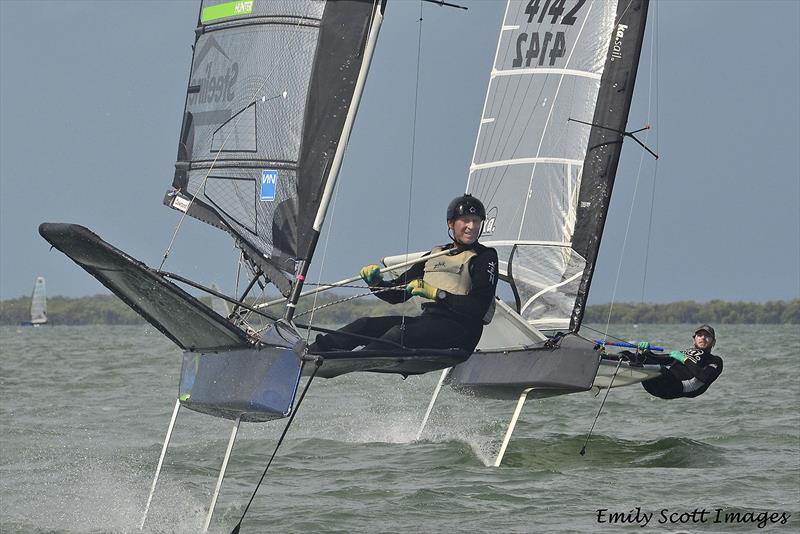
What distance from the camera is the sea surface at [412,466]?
7.09 metres

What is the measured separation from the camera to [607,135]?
37.1 ft

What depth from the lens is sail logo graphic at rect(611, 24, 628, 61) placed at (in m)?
11.4

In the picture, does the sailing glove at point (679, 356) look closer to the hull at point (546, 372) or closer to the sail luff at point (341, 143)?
the hull at point (546, 372)

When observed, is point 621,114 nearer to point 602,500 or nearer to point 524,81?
point 524,81

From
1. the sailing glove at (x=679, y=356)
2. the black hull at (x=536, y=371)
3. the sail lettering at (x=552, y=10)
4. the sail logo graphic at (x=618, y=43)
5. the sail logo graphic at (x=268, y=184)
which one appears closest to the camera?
the sail logo graphic at (x=268, y=184)

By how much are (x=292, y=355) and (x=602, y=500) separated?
257 cm

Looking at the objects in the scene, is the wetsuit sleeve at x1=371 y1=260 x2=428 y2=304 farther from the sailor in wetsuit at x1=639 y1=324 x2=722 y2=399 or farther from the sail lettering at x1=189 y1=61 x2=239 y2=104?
the sailor in wetsuit at x1=639 y1=324 x2=722 y2=399

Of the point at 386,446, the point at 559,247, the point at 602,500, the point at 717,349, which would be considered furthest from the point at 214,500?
the point at 717,349

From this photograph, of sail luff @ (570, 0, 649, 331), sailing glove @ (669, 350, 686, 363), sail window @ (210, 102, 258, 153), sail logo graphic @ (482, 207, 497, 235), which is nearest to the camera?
sail window @ (210, 102, 258, 153)

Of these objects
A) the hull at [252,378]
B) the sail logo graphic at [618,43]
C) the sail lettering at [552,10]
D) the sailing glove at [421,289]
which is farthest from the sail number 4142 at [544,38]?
the hull at [252,378]

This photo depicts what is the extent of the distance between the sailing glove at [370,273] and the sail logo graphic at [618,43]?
547 cm

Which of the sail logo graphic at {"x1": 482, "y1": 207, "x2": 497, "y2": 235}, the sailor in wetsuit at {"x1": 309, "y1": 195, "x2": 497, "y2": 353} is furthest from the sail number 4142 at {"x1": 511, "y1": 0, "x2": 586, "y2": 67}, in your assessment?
the sailor in wetsuit at {"x1": 309, "y1": 195, "x2": 497, "y2": 353}

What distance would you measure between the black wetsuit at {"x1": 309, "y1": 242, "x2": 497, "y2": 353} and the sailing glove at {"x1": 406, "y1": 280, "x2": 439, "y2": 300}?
0.15 feet

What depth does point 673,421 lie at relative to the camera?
40.6 ft
